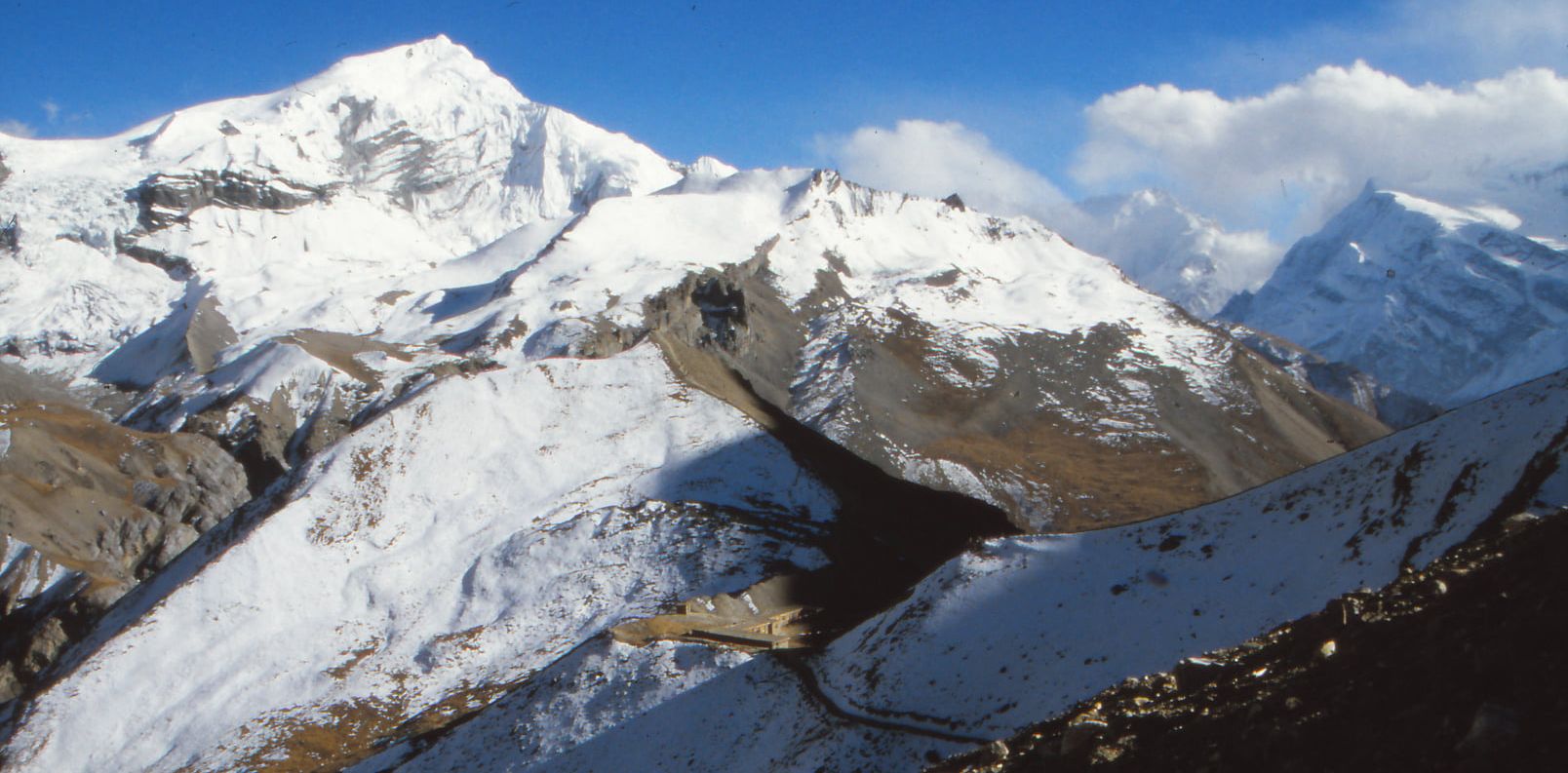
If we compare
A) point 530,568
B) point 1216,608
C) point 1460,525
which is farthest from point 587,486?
point 1460,525

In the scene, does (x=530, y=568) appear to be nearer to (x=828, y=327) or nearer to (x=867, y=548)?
(x=867, y=548)

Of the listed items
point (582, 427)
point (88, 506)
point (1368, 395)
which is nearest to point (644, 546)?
point (582, 427)

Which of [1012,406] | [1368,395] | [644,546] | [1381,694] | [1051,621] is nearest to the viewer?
[1381,694]

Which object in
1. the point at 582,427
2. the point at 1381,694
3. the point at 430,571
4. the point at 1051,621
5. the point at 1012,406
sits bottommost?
the point at 1051,621

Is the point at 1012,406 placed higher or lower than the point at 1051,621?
higher

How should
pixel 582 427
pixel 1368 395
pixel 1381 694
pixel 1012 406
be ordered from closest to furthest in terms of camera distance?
pixel 1381 694, pixel 582 427, pixel 1012 406, pixel 1368 395

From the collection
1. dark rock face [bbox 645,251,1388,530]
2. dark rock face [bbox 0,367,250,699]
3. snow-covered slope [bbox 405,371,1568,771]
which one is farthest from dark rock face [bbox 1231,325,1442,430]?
snow-covered slope [bbox 405,371,1568,771]

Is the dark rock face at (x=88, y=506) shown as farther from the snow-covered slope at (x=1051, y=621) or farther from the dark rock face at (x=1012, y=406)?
the dark rock face at (x=1012, y=406)

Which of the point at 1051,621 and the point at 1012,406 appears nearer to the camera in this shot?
the point at 1051,621

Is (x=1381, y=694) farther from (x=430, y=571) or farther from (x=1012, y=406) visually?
(x=1012, y=406)
